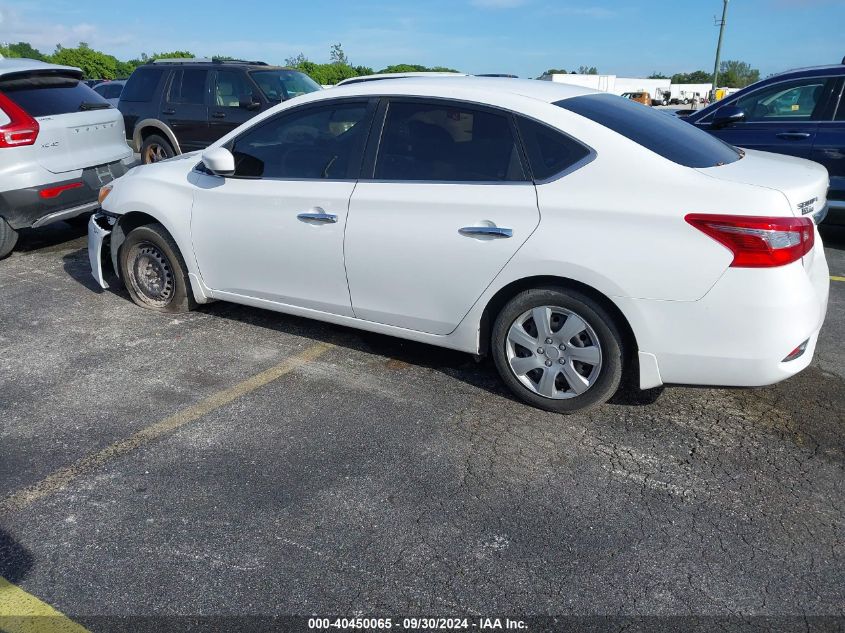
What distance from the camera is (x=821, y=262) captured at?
3529 millimetres

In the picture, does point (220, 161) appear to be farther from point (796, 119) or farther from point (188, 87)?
point (188, 87)

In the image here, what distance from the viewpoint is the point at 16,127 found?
632cm

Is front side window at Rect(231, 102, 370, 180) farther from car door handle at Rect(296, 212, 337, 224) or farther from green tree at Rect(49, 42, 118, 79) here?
green tree at Rect(49, 42, 118, 79)

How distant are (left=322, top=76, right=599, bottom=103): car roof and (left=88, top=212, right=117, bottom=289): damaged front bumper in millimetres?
2182

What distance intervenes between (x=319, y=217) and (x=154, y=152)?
798 centimetres

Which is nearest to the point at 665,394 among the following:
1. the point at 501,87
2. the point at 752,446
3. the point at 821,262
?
the point at 752,446

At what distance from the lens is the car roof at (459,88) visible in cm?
380

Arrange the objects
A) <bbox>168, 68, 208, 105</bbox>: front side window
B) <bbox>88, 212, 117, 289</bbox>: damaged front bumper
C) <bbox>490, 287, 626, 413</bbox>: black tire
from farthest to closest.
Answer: <bbox>168, 68, 208, 105</bbox>: front side window
<bbox>88, 212, 117, 289</bbox>: damaged front bumper
<bbox>490, 287, 626, 413</bbox>: black tire

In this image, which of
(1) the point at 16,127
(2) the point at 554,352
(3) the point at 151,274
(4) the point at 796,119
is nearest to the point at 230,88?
(1) the point at 16,127

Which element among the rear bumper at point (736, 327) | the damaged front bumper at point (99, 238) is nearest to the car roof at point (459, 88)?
the rear bumper at point (736, 327)

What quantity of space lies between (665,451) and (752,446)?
1.45ft

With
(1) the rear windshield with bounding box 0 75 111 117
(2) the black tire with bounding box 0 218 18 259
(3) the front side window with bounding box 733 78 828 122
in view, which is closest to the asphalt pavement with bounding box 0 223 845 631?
(2) the black tire with bounding box 0 218 18 259

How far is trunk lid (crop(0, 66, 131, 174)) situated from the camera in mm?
6551

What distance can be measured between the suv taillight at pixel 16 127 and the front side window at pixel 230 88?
402 centimetres
